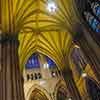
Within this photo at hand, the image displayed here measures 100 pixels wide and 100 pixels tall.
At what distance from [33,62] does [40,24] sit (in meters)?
7.33

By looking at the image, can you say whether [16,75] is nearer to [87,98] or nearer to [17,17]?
[17,17]

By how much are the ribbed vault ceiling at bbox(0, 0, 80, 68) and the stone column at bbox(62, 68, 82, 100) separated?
806 mm

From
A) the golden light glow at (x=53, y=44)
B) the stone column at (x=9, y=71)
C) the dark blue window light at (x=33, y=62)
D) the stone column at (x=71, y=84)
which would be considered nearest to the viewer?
the stone column at (x=9, y=71)

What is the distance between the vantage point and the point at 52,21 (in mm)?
16797

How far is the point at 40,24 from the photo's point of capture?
17672 mm

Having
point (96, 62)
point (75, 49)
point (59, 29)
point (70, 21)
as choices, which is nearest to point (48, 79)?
point (75, 49)

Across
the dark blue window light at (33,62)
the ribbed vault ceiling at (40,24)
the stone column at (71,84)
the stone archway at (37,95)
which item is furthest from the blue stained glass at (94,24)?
the stone archway at (37,95)

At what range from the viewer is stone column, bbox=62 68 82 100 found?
16.0 m

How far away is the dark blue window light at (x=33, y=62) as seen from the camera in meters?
23.8

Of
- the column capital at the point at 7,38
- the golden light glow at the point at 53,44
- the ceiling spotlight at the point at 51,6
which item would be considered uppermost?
the ceiling spotlight at the point at 51,6

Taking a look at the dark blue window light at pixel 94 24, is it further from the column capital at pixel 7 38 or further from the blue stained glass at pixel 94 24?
the column capital at pixel 7 38

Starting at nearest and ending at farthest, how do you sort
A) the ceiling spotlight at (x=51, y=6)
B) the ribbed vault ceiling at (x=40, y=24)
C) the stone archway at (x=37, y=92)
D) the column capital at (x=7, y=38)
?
the column capital at (x=7, y=38) < the ribbed vault ceiling at (x=40, y=24) < the ceiling spotlight at (x=51, y=6) < the stone archway at (x=37, y=92)

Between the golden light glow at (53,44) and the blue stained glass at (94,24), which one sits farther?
the golden light glow at (53,44)

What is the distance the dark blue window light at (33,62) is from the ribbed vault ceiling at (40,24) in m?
4.13
